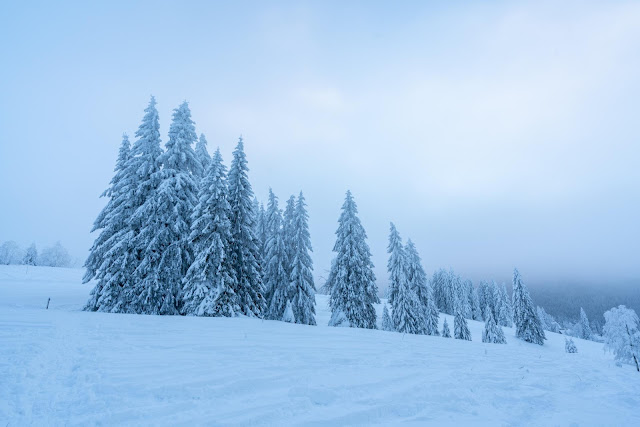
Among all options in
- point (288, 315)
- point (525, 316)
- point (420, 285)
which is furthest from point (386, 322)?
point (525, 316)

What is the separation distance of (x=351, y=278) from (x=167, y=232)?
626 inches

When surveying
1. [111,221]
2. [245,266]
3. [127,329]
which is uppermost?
[111,221]

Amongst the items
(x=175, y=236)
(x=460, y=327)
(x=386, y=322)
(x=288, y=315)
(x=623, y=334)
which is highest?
(x=175, y=236)

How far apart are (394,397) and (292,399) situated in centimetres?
194

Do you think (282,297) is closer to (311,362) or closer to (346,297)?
(346,297)

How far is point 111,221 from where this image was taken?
19.5 meters

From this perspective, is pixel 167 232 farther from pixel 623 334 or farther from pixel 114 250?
pixel 623 334

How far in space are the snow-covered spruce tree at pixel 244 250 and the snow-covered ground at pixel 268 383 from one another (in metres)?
9.91

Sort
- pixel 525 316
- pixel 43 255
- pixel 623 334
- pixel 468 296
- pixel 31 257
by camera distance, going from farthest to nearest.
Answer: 1. pixel 43 255
2. pixel 468 296
3. pixel 31 257
4. pixel 525 316
5. pixel 623 334

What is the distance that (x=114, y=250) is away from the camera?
1833 cm

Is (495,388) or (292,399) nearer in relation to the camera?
(292,399)

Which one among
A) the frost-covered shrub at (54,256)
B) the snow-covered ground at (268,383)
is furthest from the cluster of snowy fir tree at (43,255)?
the snow-covered ground at (268,383)

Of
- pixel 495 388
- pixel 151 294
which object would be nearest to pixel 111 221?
pixel 151 294

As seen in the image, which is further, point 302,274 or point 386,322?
point 386,322
